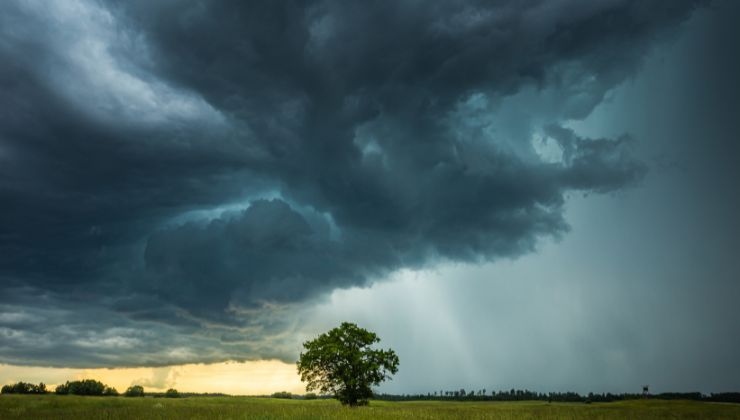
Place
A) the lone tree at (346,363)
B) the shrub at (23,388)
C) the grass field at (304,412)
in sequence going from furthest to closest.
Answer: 1. the shrub at (23,388)
2. the lone tree at (346,363)
3. the grass field at (304,412)

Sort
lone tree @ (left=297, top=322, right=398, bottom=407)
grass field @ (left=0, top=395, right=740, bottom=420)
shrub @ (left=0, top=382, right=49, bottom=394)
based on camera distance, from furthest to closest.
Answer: shrub @ (left=0, top=382, right=49, bottom=394)
lone tree @ (left=297, top=322, right=398, bottom=407)
grass field @ (left=0, top=395, right=740, bottom=420)

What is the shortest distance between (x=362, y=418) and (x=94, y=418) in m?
18.0

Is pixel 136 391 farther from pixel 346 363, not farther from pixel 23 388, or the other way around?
pixel 346 363

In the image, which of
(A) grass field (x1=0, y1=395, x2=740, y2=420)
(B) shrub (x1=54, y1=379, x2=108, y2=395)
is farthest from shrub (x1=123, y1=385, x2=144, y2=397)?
(A) grass field (x1=0, y1=395, x2=740, y2=420)

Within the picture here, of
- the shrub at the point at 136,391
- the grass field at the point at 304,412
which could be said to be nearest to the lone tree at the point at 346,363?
the grass field at the point at 304,412

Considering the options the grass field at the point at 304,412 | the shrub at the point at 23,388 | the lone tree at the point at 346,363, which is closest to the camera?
the grass field at the point at 304,412

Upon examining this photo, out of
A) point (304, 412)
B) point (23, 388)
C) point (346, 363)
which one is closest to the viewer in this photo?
point (304, 412)

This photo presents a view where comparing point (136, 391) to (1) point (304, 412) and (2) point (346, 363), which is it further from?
(1) point (304, 412)

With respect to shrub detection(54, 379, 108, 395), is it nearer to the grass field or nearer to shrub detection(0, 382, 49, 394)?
shrub detection(0, 382, 49, 394)

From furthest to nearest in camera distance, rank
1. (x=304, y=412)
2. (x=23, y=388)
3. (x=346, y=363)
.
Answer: (x=23, y=388), (x=346, y=363), (x=304, y=412)

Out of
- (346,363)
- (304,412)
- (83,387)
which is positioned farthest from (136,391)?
(304,412)

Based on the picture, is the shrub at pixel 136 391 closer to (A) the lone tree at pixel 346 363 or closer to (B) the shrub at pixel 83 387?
(B) the shrub at pixel 83 387

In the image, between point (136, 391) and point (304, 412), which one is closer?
point (304, 412)

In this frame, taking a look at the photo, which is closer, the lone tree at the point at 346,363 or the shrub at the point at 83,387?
Answer: the lone tree at the point at 346,363
